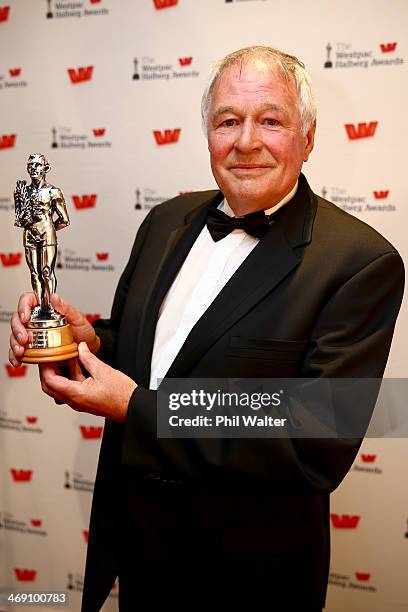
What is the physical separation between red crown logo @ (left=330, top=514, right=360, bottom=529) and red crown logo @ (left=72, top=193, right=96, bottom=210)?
1.47 metres

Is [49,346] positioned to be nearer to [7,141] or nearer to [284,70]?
[284,70]

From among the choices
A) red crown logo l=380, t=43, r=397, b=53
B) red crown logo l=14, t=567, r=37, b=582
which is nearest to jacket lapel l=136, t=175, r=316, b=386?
red crown logo l=380, t=43, r=397, b=53

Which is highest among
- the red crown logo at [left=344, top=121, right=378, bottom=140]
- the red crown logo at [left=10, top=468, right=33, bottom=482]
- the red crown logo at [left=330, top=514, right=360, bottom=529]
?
the red crown logo at [left=344, top=121, right=378, bottom=140]

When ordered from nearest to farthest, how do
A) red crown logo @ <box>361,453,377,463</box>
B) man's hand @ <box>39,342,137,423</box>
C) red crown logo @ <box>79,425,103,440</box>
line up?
man's hand @ <box>39,342,137,423</box>, red crown logo @ <box>361,453,377,463</box>, red crown logo @ <box>79,425,103,440</box>

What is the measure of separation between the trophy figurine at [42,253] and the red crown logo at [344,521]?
1.40m

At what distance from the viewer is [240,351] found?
1.38 m

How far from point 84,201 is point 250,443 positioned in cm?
138

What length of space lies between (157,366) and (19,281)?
118cm

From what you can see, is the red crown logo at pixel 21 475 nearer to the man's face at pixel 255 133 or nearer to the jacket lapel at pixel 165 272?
the jacket lapel at pixel 165 272

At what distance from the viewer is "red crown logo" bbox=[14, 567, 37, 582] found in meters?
2.67

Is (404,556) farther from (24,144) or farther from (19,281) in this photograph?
(24,144)

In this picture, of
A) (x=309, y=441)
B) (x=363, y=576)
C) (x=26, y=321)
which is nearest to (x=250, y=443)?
(x=309, y=441)

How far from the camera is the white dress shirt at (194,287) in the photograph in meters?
1.50

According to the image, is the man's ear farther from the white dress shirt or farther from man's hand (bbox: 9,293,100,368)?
man's hand (bbox: 9,293,100,368)
